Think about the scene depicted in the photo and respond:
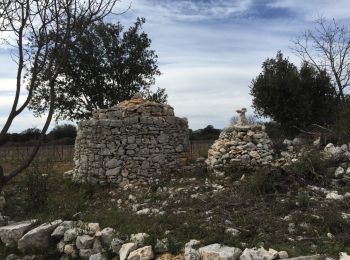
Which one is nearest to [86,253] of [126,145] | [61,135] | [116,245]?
[116,245]

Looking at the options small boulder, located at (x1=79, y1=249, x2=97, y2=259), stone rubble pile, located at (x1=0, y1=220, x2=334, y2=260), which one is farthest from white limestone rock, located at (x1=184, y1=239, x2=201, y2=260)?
small boulder, located at (x1=79, y1=249, x2=97, y2=259)

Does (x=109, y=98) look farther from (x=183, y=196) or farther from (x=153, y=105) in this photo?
(x=183, y=196)

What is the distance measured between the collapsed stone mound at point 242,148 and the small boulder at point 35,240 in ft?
18.6

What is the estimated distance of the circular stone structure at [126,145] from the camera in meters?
13.0

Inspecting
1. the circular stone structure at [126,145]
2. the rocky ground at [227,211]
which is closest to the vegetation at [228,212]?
the rocky ground at [227,211]

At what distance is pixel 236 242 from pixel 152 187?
557cm

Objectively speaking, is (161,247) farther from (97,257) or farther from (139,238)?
(97,257)

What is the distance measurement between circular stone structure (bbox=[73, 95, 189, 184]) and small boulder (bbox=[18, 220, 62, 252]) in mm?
5136

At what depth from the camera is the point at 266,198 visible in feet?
28.0

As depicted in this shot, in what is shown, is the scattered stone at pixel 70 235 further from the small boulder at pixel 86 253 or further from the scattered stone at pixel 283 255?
the scattered stone at pixel 283 255

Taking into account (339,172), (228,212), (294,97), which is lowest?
(228,212)

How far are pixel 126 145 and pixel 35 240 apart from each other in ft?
18.2

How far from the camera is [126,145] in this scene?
1308 centimetres

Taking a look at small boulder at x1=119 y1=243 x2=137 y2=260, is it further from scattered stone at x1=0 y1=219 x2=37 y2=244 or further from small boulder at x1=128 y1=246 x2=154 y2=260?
scattered stone at x1=0 y1=219 x2=37 y2=244
